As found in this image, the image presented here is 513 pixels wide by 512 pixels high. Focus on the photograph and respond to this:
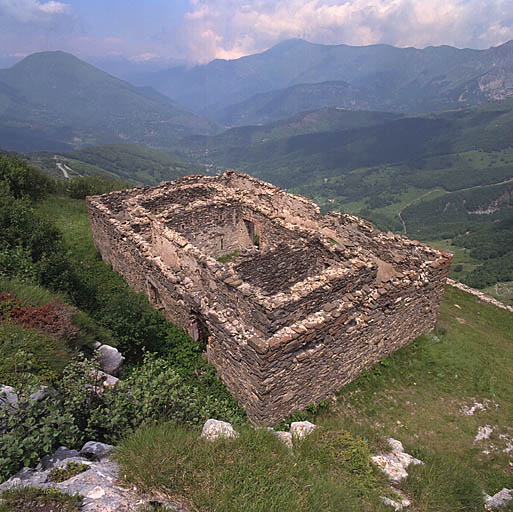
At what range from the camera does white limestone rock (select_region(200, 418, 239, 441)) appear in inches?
231

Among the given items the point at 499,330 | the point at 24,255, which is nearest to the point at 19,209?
the point at 24,255

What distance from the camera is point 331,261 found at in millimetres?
15203

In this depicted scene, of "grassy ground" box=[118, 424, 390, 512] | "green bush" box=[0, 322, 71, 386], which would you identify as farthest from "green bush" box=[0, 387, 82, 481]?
"grassy ground" box=[118, 424, 390, 512]

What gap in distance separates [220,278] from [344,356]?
5.30m

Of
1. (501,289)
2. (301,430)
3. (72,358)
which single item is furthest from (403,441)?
(501,289)

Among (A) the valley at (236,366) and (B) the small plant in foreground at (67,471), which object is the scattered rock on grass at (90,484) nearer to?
(B) the small plant in foreground at (67,471)

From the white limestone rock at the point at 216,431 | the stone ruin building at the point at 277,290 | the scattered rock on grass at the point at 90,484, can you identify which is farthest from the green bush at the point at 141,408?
the stone ruin building at the point at 277,290

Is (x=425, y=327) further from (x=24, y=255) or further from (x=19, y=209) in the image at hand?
(x=19, y=209)

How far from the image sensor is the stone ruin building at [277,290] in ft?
33.0

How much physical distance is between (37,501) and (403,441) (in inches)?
404

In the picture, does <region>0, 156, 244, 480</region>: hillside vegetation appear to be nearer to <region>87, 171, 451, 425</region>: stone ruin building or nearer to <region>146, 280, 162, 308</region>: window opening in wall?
<region>87, 171, 451, 425</region>: stone ruin building

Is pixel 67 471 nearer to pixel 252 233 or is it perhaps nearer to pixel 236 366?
pixel 236 366

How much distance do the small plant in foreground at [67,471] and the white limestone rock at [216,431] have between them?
1948 mm

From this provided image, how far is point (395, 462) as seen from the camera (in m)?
7.63
